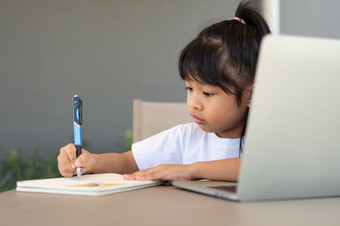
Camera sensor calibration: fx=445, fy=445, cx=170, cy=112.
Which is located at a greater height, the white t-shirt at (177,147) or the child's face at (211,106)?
the child's face at (211,106)

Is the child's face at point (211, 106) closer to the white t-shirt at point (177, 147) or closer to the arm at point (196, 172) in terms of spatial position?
the white t-shirt at point (177, 147)

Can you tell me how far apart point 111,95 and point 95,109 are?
159mm

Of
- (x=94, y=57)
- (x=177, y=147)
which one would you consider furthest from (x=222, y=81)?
(x=94, y=57)

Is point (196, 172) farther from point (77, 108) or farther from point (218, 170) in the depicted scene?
point (77, 108)

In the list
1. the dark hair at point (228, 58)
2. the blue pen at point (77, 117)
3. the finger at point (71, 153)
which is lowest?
the finger at point (71, 153)

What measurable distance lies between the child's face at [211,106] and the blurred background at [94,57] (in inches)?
83.7

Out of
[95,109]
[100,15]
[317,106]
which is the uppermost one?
[100,15]

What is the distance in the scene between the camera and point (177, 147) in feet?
4.60

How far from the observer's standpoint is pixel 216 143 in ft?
4.27

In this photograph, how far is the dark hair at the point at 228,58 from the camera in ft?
3.86

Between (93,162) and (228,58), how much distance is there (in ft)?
1.46

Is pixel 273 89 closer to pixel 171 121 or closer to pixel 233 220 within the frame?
pixel 233 220

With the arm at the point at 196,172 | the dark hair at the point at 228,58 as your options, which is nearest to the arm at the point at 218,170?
the arm at the point at 196,172

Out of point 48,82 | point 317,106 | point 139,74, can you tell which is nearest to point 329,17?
point 139,74
